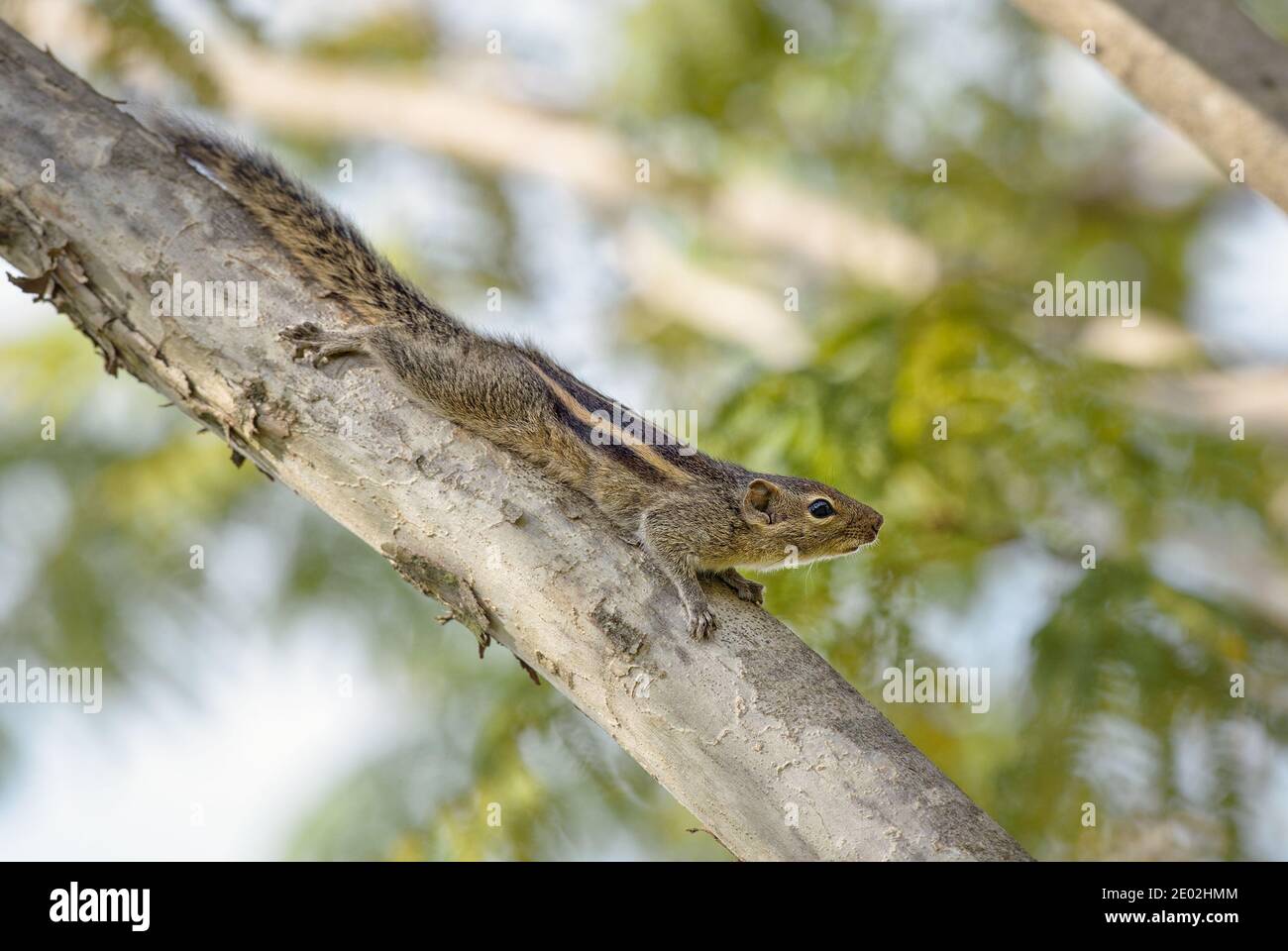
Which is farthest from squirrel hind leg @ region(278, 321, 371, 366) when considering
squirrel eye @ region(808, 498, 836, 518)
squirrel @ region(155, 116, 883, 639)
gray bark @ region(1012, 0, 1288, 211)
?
gray bark @ region(1012, 0, 1288, 211)

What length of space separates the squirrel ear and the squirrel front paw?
1587mm

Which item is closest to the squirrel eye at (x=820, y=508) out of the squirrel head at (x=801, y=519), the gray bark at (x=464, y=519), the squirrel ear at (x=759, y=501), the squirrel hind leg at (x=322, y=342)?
the squirrel head at (x=801, y=519)

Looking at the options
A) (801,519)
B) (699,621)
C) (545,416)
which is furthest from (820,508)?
(699,621)

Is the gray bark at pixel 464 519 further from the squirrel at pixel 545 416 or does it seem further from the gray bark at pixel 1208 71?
the gray bark at pixel 1208 71

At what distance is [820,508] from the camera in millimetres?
4715

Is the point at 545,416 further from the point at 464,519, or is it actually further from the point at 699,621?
the point at 699,621

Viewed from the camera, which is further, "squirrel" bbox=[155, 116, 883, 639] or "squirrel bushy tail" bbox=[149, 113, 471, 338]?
"squirrel bushy tail" bbox=[149, 113, 471, 338]

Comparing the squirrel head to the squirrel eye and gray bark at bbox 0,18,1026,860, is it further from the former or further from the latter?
gray bark at bbox 0,18,1026,860

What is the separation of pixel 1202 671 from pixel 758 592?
1.74 m

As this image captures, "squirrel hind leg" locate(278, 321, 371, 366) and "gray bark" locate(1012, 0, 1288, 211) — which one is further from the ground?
"gray bark" locate(1012, 0, 1288, 211)

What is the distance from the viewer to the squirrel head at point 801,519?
4723 millimetres

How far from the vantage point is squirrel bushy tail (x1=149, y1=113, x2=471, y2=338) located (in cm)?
410

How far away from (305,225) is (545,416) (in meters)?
1.14
